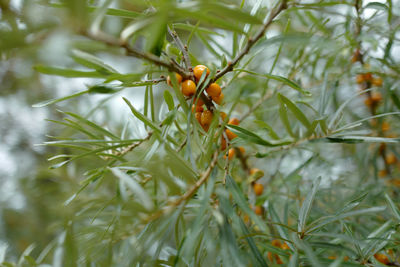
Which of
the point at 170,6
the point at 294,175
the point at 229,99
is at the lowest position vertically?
the point at 294,175

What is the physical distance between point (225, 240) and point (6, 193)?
2.99ft

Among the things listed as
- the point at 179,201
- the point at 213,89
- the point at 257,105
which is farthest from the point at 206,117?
the point at 257,105

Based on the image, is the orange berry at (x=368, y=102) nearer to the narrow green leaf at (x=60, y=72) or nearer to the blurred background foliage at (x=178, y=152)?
the blurred background foliage at (x=178, y=152)

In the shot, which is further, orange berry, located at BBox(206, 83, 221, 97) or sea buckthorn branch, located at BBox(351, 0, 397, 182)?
sea buckthorn branch, located at BBox(351, 0, 397, 182)

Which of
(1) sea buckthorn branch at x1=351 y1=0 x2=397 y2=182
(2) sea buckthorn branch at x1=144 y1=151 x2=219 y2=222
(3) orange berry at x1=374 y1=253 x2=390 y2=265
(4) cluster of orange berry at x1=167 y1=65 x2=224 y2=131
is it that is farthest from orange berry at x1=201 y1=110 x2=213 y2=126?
(1) sea buckthorn branch at x1=351 y1=0 x2=397 y2=182

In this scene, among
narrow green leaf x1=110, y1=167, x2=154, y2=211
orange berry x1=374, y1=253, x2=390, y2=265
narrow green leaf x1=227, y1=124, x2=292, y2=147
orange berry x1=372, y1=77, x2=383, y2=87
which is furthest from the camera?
orange berry x1=372, y1=77, x2=383, y2=87

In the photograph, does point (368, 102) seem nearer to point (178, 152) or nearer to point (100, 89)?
point (178, 152)

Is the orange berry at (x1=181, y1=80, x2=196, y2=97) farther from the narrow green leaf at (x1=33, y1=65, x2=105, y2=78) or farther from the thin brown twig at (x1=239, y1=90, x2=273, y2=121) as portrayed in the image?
the thin brown twig at (x1=239, y1=90, x2=273, y2=121)

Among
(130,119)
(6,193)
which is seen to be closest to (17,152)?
(6,193)

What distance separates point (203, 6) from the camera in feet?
0.76

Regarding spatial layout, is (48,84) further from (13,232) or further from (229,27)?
(229,27)

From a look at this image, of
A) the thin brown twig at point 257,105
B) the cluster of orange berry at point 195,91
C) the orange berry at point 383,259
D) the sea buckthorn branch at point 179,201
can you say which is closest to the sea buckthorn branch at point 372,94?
the thin brown twig at point 257,105

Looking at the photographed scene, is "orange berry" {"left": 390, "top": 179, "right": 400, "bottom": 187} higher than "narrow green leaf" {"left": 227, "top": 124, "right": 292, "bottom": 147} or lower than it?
lower

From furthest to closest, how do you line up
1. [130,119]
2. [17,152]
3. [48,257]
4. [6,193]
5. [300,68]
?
1. [17,152]
2. [6,193]
3. [300,68]
4. [130,119]
5. [48,257]
